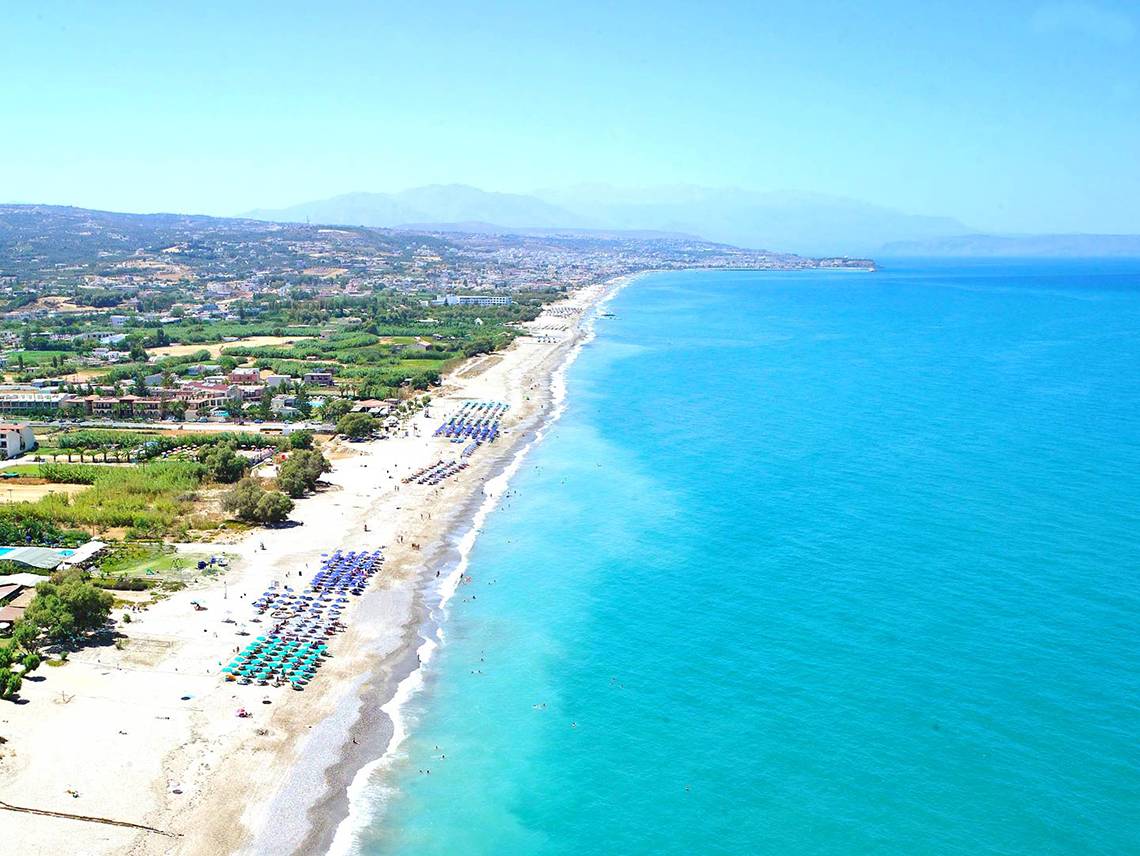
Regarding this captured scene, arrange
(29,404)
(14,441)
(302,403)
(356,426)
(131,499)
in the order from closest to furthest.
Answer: (131,499), (14,441), (356,426), (29,404), (302,403)

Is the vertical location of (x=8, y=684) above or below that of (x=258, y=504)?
below

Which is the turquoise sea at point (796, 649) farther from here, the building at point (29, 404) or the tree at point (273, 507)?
the building at point (29, 404)

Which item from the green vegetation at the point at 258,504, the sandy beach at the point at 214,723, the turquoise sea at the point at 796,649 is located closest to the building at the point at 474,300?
the turquoise sea at the point at 796,649

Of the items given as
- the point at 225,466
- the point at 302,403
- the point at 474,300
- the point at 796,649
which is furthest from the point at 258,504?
the point at 474,300

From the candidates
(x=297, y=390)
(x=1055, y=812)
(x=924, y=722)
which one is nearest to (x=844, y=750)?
(x=924, y=722)

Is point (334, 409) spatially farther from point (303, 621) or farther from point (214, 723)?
point (214, 723)

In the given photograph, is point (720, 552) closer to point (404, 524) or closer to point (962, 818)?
point (404, 524)

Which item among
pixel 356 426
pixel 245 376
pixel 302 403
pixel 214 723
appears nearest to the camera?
pixel 214 723
